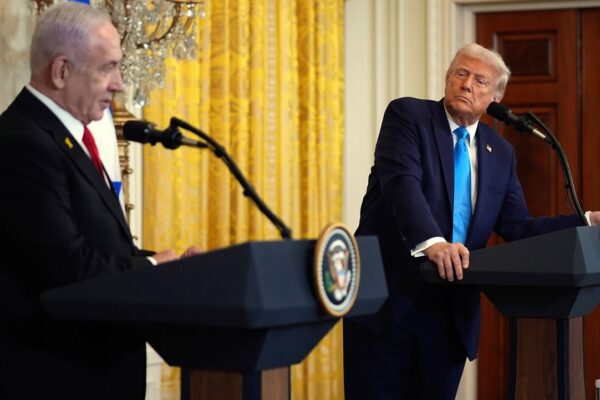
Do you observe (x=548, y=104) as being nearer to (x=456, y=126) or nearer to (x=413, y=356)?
(x=456, y=126)

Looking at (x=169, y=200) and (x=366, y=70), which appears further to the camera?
(x=366, y=70)

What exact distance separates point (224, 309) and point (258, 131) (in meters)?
3.57

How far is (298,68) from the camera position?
19.3 feet

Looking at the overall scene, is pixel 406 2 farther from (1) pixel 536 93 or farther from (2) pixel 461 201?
(2) pixel 461 201

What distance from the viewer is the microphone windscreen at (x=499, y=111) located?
3.11 m

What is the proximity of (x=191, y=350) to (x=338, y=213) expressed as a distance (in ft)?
13.3

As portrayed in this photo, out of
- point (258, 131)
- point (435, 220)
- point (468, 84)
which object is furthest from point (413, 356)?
point (258, 131)

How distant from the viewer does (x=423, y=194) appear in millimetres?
3297

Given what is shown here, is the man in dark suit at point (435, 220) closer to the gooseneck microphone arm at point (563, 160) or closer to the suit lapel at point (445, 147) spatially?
the suit lapel at point (445, 147)

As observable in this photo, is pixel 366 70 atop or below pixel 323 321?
atop

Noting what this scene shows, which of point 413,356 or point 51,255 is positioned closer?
point 51,255

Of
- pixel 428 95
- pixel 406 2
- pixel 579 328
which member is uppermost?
pixel 406 2

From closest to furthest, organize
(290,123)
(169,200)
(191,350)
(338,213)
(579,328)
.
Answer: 1. (191,350)
2. (579,328)
3. (169,200)
4. (290,123)
5. (338,213)


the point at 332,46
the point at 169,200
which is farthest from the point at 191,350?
the point at 332,46
